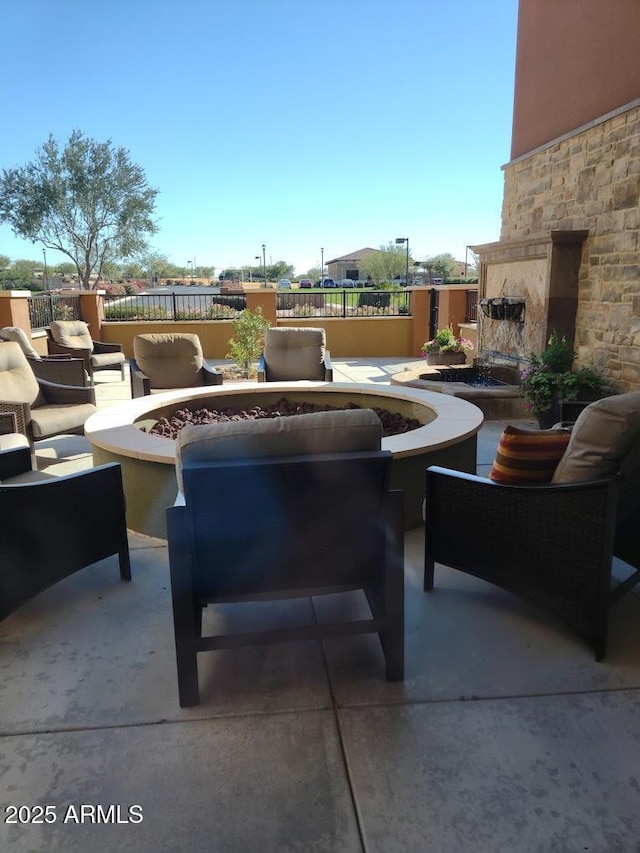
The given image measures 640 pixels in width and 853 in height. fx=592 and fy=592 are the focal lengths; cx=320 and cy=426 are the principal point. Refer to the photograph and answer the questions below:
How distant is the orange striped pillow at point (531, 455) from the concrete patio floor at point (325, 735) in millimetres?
594

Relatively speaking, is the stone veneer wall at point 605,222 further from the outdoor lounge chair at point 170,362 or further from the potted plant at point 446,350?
the outdoor lounge chair at point 170,362

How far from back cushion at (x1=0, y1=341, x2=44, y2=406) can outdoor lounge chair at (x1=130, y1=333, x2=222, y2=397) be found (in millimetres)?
1255

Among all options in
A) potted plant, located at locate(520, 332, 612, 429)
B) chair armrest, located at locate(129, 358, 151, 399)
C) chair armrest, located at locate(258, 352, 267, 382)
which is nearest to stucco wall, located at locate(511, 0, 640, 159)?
potted plant, located at locate(520, 332, 612, 429)

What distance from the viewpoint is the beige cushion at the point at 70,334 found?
9125mm

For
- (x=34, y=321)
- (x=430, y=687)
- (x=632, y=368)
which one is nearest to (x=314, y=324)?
(x=34, y=321)

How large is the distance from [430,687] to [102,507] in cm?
163

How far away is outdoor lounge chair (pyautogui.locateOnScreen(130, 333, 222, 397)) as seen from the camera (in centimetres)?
623

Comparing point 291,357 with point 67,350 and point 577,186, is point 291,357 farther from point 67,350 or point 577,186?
point 67,350

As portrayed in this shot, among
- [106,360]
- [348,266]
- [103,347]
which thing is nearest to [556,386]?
[106,360]

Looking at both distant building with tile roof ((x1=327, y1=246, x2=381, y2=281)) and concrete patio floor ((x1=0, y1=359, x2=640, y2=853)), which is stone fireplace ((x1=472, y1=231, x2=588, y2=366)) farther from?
distant building with tile roof ((x1=327, y1=246, x2=381, y2=281))

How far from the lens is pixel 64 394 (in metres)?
5.09

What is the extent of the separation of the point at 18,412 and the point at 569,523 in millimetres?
3761

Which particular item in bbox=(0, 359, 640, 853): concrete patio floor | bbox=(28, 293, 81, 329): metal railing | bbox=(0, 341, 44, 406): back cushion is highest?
bbox=(28, 293, 81, 329): metal railing

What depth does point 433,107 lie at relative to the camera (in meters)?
19.3
